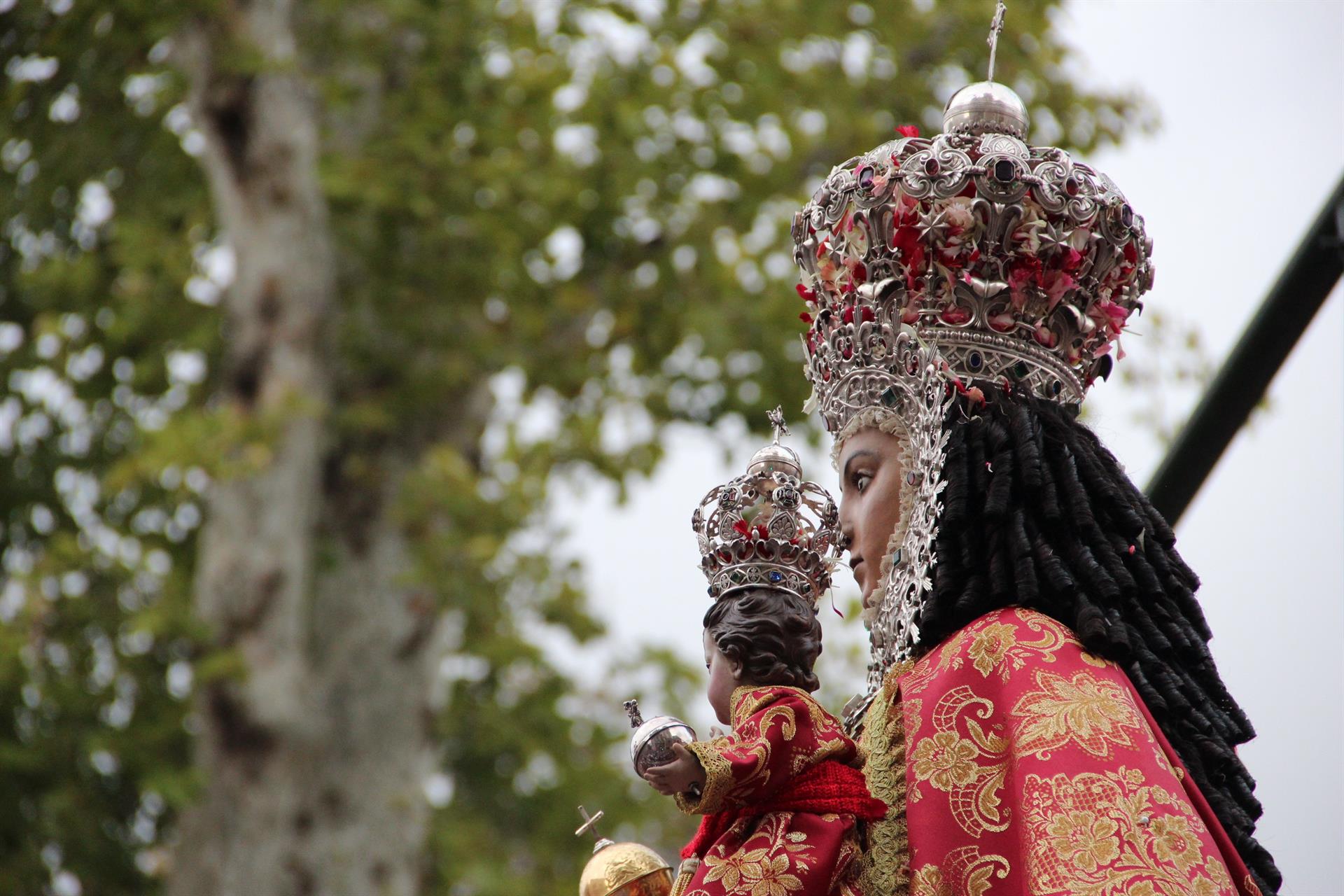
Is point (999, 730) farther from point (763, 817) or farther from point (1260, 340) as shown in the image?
point (1260, 340)

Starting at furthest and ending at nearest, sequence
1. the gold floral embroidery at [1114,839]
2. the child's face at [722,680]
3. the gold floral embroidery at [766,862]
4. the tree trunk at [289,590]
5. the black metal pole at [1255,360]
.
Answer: the tree trunk at [289,590] → the black metal pole at [1255,360] → the child's face at [722,680] → the gold floral embroidery at [766,862] → the gold floral embroidery at [1114,839]

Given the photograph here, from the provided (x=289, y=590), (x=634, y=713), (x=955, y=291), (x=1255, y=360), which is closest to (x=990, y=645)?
(x=634, y=713)

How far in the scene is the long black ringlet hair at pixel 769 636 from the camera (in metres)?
3.19

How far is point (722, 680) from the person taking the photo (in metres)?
3.23

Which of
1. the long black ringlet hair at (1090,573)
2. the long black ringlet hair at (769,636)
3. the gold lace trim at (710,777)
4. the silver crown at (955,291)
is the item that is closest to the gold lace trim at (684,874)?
the gold lace trim at (710,777)

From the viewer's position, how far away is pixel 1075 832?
2.78 meters

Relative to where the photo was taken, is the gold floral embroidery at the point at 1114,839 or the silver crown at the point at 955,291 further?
the silver crown at the point at 955,291

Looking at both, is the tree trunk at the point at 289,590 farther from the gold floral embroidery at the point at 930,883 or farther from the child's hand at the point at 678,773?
the gold floral embroidery at the point at 930,883

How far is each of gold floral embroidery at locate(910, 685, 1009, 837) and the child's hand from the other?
0.38 m

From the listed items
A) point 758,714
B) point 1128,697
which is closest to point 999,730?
point 1128,697

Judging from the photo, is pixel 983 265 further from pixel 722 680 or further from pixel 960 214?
pixel 722 680

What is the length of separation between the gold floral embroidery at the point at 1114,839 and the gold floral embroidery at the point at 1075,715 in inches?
2.3

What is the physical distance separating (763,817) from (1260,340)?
6.60 feet

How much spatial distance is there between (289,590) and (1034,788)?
25.6 feet
